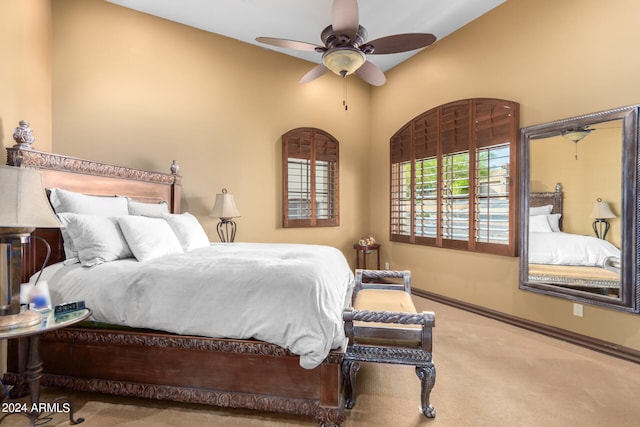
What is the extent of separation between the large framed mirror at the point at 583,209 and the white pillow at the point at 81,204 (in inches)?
154

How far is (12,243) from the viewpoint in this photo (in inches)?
63.3

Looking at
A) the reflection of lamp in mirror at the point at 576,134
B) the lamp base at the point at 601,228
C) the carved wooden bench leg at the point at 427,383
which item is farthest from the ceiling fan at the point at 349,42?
the carved wooden bench leg at the point at 427,383

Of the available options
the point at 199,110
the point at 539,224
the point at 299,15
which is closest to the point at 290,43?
the point at 299,15

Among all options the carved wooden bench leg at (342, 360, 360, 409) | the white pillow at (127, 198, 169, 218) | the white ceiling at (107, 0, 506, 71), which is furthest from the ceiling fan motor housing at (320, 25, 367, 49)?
the carved wooden bench leg at (342, 360, 360, 409)

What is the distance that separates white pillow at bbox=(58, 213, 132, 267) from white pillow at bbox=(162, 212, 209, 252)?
0.61m

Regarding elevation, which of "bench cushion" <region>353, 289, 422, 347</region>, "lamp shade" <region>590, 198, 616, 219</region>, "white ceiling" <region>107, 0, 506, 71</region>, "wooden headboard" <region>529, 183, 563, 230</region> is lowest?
"bench cushion" <region>353, 289, 422, 347</region>

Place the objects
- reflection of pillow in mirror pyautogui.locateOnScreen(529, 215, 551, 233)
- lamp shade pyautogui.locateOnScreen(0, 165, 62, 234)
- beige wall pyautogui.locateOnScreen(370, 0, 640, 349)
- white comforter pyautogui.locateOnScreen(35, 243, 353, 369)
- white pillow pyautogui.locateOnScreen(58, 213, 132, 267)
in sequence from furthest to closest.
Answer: reflection of pillow in mirror pyautogui.locateOnScreen(529, 215, 551, 233), beige wall pyautogui.locateOnScreen(370, 0, 640, 349), white pillow pyautogui.locateOnScreen(58, 213, 132, 267), white comforter pyautogui.locateOnScreen(35, 243, 353, 369), lamp shade pyautogui.locateOnScreen(0, 165, 62, 234)

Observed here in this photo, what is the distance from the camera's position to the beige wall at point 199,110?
3170mm

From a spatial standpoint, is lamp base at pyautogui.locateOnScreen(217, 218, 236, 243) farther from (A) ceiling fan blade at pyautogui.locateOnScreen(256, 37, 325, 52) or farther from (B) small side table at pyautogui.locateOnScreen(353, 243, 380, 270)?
(A) ceiling fan blade at pyautogui.locateOnScreen(256, 37, 325, 52)

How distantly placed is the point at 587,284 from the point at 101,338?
3858 millimetres

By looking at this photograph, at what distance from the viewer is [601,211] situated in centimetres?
266

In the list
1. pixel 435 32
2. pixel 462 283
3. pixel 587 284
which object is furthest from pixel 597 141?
pixel 435 32

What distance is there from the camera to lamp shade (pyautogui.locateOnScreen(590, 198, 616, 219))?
262 cm

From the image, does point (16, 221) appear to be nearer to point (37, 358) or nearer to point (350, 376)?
point (37, 358)
